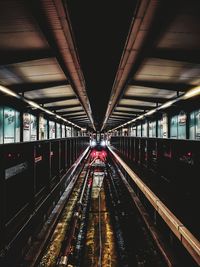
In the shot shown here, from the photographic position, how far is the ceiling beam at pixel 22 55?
197 inches

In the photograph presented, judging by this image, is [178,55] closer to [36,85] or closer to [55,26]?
[55,26]

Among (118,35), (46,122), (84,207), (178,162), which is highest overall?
(118,35)

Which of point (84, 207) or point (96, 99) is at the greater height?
point (96, 99)

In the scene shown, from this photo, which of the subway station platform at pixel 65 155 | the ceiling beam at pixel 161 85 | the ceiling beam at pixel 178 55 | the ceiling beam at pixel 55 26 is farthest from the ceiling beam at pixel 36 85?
the ceiling beam at pixel 178 55

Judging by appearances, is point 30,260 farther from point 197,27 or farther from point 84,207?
point 197,27

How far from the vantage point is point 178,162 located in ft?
11.5

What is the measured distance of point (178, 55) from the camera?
5098 millimetres

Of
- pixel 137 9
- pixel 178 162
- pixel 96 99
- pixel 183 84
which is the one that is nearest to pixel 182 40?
pixel 137 9

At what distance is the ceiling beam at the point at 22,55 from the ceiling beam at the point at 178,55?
8.00ft

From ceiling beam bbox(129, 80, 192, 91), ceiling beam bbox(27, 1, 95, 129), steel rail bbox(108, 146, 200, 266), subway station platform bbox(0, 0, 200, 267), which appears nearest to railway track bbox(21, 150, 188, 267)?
subway station platform bbox(0, 0, 200, 267)

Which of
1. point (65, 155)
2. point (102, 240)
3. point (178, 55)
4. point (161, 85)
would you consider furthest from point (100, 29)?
point (102, 240)

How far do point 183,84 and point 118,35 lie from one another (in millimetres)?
3484

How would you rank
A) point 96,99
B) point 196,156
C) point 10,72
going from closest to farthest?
point 196,156, point 10,72, point 96,99

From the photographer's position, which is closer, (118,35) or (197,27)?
(197,27)
